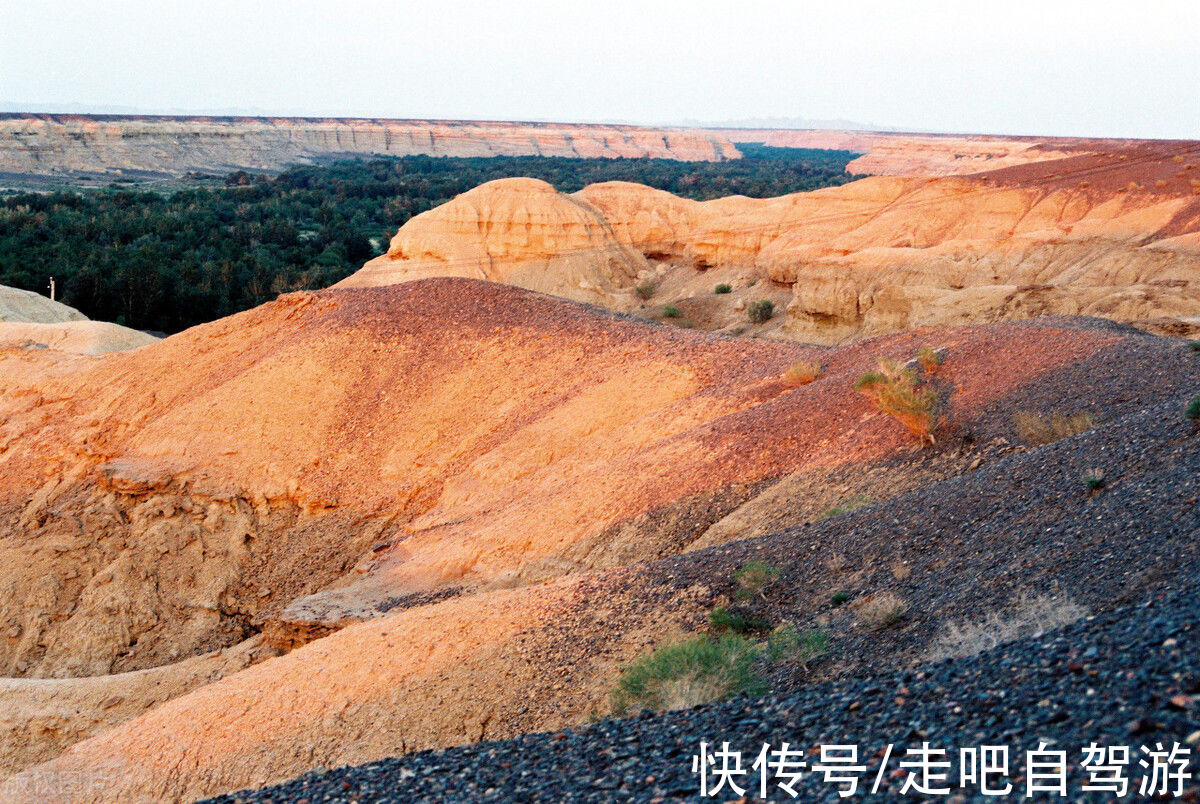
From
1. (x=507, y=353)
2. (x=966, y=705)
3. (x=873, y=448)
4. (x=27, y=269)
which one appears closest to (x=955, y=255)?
(x=507, y=353)

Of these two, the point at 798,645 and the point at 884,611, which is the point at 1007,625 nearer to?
the point at 884,611

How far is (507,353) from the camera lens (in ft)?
→ 61.3

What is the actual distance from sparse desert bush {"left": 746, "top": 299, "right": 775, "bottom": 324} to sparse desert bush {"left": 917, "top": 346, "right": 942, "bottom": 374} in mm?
20669

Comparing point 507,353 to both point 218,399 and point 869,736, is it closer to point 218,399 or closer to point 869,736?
point 218,399

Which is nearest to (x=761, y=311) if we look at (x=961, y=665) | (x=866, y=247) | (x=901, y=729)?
(x=866, y=247)

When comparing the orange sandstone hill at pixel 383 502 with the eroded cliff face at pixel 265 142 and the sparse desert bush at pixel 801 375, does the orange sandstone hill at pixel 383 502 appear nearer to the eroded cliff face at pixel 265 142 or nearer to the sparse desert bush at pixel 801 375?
the sparse desert bush at pixel 801 375

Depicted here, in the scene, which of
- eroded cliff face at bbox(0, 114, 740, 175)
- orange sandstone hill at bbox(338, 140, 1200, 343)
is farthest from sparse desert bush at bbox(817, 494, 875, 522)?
eroded cliff face at bbox(0, 114, 740, 175)

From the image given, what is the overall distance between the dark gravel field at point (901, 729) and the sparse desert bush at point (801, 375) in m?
9.40

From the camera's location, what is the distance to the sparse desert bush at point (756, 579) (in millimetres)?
8859

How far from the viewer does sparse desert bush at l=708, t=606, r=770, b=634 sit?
843 cm

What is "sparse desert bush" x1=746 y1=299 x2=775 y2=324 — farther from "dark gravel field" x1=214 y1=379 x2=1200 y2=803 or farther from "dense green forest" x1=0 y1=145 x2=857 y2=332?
"dark gravel field" x1=214 y1=379 x2=1200 y2=803

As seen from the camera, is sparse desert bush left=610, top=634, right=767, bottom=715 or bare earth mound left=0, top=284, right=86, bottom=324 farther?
bare earth mound left=0, top=284, right=86, bottom=324

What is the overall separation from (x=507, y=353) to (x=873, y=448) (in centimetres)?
851

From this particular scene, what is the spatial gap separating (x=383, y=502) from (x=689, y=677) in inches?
383
